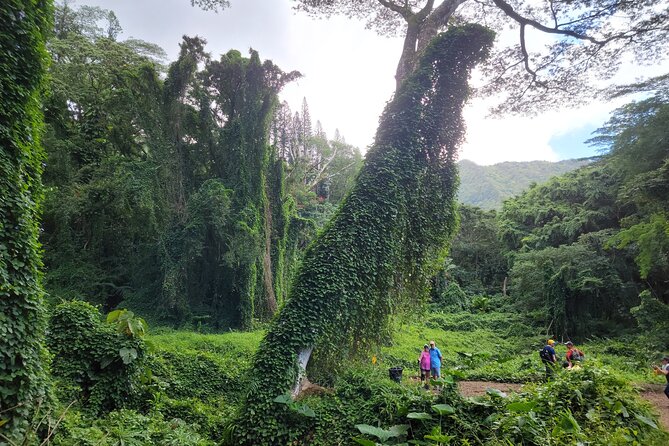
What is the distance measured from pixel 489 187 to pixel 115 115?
6759cm

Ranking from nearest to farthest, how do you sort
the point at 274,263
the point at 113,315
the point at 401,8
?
the point at 113,315 < the point at 401,8 < the point at 274,263

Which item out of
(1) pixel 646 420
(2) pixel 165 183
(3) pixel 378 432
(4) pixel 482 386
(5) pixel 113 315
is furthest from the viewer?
(2) pixel 165 183

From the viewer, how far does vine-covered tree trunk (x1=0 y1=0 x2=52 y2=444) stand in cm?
370

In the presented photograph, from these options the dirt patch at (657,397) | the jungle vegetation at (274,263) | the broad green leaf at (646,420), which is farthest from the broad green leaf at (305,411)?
the dirt patch at (657,397)

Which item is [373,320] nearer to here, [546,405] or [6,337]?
[546,405]

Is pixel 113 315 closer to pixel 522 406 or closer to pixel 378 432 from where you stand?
pixel 378 432

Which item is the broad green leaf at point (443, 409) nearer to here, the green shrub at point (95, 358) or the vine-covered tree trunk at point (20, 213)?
the vine-covered tree trunk at point (20, 213)

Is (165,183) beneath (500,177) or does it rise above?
beneath

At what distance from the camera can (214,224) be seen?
17031 millimetres

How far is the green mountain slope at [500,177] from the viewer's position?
2709 inches

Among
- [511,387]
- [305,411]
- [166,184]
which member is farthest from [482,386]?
[166,184]

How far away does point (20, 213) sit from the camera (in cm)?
393

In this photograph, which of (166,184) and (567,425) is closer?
(567,425)

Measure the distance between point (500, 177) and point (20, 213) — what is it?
85.6 m
